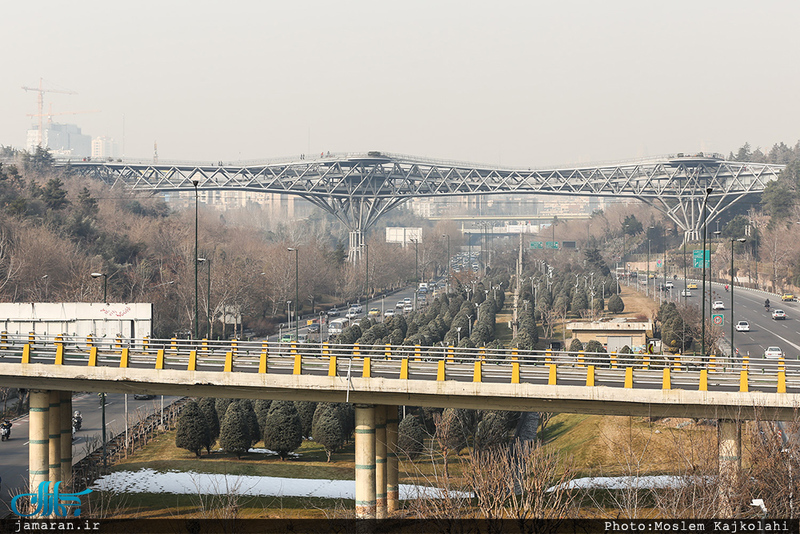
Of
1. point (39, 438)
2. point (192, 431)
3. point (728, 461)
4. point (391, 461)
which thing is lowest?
point (192, 431)

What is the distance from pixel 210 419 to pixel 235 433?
257 centimetres

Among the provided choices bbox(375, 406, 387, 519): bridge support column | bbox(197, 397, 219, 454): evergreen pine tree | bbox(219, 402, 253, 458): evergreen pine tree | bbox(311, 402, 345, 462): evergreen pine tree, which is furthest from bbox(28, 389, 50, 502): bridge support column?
bbox(311, 402, 345, 462): evergreen pine tree

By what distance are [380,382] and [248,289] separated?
205ft

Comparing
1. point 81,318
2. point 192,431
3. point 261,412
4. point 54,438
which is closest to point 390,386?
point 54,438

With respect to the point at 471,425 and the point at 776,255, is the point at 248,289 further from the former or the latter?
the point at 776,255

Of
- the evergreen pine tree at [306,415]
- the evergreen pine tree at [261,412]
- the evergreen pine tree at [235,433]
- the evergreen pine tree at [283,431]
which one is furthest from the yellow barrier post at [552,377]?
the evergreen pine tree at [261,412]

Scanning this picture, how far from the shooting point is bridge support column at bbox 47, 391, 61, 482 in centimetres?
3144

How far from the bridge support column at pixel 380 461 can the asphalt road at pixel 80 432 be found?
13.4 m

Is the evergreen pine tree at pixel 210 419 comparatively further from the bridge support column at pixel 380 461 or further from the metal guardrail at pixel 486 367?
the bridge support column at pixel 380 461

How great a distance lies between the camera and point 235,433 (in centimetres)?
4112

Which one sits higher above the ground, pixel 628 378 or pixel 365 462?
pixel 628 378

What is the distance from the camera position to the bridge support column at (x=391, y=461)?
2963cm

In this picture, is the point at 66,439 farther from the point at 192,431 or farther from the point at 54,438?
the point at 192,431

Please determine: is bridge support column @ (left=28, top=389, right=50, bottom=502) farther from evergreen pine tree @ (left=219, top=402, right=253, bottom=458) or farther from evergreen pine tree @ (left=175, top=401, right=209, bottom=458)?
evergreen pine tree @ (left=219, top=402, right=253, bottom=458)
